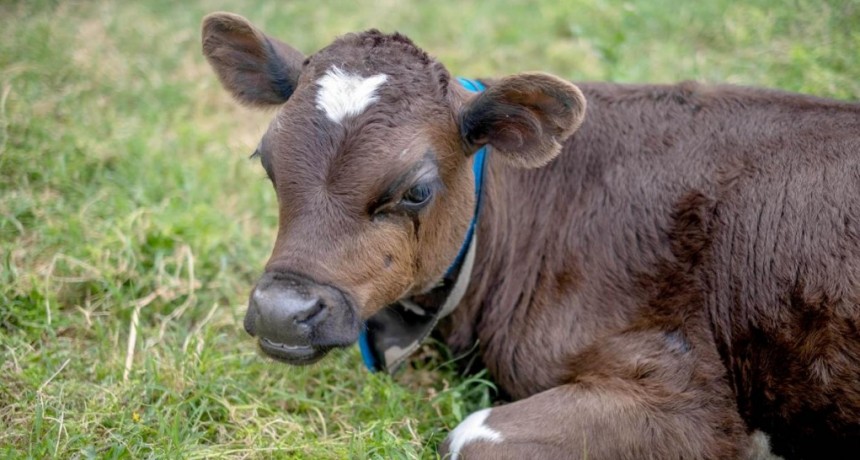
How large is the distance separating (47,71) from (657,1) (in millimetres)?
5605

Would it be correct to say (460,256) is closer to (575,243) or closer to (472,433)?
(575,243)

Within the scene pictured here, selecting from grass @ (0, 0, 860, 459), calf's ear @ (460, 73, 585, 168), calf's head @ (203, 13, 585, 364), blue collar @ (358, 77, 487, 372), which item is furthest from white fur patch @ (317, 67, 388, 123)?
grass @ (0, 0, 860, 459)

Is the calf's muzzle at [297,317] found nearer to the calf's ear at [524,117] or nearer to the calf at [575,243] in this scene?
the calf at [575,243]

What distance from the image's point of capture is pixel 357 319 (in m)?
3.74

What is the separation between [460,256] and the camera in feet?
14.3

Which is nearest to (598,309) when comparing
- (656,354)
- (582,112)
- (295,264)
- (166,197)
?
(656,354)

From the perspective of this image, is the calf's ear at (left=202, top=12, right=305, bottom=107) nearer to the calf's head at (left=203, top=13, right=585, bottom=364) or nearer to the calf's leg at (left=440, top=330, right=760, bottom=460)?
the calf's head at (left=203, top=13, right=585, bottom=364)

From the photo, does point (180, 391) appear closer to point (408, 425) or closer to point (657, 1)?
point (408, 425)

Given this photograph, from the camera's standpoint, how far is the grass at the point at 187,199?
412 centimetres

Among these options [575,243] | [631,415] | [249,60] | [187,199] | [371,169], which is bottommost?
[187,199]

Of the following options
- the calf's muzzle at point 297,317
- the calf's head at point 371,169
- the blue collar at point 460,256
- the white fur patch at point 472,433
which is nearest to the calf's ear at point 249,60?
the calf's head at point 371,169

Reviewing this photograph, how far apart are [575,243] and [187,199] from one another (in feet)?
9.66

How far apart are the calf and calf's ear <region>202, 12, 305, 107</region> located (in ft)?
0.04

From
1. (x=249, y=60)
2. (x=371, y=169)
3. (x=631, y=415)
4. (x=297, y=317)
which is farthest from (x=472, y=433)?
(x=249, y=60)
